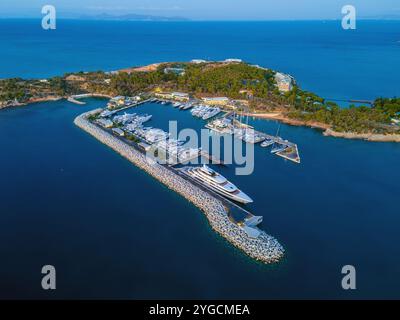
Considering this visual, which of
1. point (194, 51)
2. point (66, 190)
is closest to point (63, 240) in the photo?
point (66, 190)

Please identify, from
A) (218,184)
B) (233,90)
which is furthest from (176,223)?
(233,90)

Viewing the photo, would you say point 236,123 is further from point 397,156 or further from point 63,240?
point 63,240

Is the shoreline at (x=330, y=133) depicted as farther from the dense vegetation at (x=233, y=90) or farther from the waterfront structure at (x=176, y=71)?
the waterfront structure at (x=176, y=71)

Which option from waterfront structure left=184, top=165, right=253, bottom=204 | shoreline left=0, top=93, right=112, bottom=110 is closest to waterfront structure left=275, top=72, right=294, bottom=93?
shoreline left=0, top=93, right=112, bottom=110

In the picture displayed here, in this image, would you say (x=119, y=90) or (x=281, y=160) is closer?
(x=281, y=160)

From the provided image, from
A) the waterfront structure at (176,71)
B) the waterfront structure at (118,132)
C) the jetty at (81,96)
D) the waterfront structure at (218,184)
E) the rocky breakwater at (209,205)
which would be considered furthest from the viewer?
the waterfront structure at (176,71)

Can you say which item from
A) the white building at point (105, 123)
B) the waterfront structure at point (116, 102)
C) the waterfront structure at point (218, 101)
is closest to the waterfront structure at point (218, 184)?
the white building at point (105, 123)
